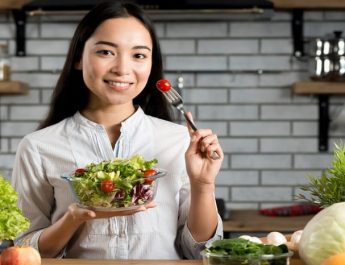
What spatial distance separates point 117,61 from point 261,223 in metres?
1.54

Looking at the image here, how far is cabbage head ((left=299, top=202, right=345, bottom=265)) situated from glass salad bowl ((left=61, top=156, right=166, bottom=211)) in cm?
41

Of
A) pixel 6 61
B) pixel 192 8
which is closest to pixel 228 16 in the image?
pixel 192 8

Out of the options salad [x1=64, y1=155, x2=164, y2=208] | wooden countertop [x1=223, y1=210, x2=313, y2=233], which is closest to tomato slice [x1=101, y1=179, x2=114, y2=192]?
salad [x1=64, y1=155, x2=164, y2=208]

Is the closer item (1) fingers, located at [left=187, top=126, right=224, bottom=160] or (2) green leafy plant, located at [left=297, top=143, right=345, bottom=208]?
(2) green leafy plant, located at [left=297, top=143, right=345, bottom=208]

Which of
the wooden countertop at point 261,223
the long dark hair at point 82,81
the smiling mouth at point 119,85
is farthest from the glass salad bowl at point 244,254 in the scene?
the wooden countertop at point 261,223

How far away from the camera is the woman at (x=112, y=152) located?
2115mm

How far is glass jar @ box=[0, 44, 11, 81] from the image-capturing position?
3.84 metres

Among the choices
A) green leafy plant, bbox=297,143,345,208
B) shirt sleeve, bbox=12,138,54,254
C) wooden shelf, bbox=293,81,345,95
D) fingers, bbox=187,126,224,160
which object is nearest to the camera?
green leafy plant, bbox=297,143,345,208

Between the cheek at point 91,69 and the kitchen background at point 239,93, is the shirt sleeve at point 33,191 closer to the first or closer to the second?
the cheek at point 91,69

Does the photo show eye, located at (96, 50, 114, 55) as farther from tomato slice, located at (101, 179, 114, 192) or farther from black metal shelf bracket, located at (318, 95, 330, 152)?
black metal shelf bracket, located at (318, 95, 330, 152)

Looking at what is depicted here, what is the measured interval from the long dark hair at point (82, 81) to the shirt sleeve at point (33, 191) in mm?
Answer: 175

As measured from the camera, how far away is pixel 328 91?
3.71m

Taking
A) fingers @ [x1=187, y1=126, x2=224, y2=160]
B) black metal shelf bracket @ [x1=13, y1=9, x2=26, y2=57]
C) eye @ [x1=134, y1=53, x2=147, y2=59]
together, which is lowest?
fingers @ [x1=187, y1=126, x2=224, y2=160]

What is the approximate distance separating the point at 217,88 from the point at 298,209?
2.40 ft
